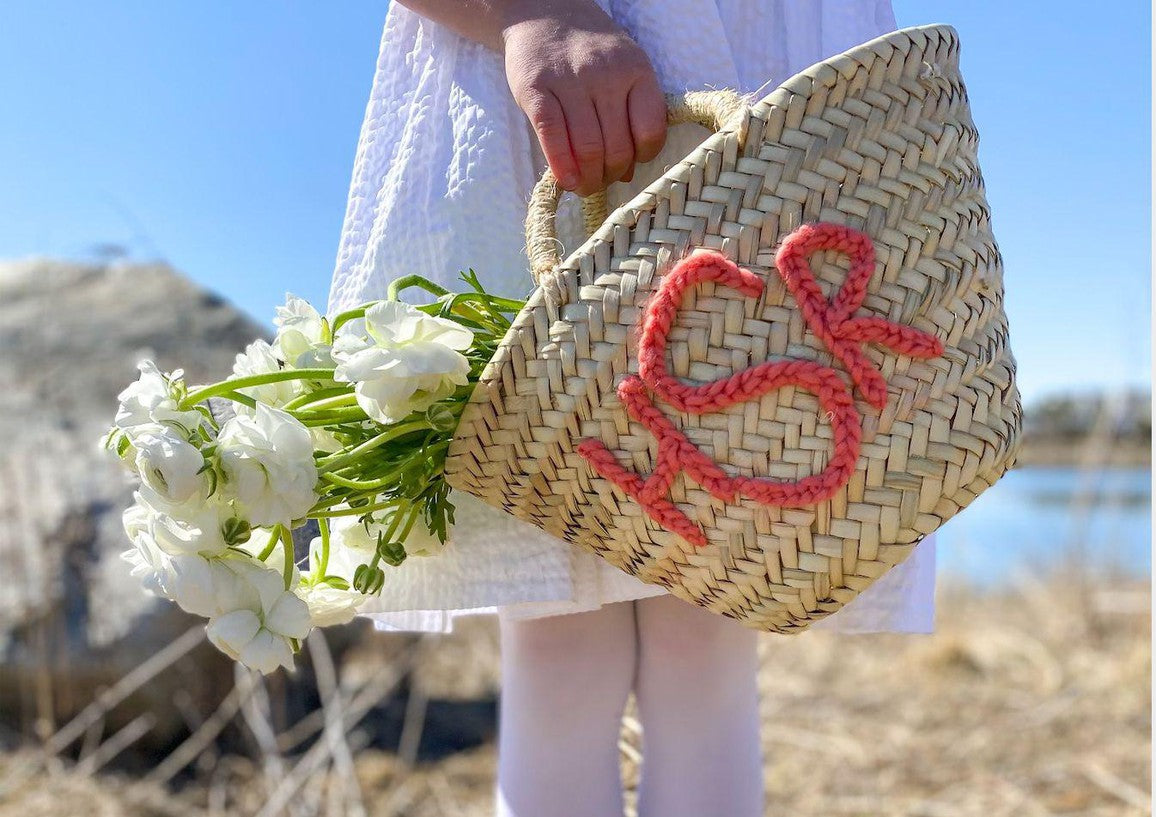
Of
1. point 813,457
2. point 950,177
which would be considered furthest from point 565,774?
point 950,177

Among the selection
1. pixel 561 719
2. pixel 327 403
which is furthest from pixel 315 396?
pixel 561 719

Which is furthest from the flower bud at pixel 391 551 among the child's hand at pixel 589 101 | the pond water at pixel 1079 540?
the pond water at pixel 1079 540

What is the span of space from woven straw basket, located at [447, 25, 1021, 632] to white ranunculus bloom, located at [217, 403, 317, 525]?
0.13 m

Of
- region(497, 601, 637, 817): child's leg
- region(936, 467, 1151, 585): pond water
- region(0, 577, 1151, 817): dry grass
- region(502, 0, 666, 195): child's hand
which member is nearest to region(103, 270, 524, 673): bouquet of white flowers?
region(502, 0, 666, 195): child's hand

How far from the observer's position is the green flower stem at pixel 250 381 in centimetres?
62

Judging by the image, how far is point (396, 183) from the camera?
0.83 m

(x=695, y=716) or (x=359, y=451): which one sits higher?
(x=359, y=451)

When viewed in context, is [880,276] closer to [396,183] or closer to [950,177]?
[950,177]

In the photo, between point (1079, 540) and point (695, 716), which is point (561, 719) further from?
point (1079, 540)

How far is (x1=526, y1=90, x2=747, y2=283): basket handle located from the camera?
0.66 meters

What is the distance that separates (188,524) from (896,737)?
7.05ft

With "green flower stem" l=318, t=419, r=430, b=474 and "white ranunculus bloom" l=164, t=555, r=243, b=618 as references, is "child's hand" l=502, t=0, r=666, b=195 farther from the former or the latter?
"white ranunculus bloom" l=164, t=555, r=243, b=618

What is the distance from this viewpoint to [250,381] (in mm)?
635

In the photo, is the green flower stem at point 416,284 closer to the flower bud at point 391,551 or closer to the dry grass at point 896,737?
the flower bud at point 391,551
